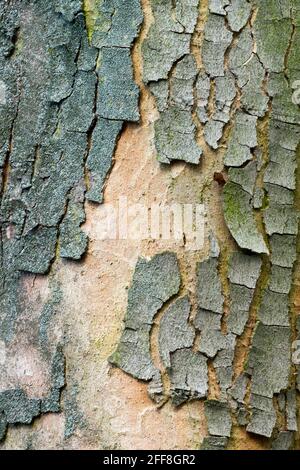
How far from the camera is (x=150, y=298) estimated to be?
1.33m

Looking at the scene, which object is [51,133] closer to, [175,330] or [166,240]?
[166,240]

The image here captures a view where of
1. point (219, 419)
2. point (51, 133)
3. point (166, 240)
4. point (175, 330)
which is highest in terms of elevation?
point (51, 133)

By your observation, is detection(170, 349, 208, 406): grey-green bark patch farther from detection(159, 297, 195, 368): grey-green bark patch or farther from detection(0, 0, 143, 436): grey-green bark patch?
detection(0, 0, 143, 436): grey-green bark patch

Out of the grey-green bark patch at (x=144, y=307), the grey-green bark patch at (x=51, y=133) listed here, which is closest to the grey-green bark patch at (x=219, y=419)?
the grey-green bark patch at (x=144, y=307)

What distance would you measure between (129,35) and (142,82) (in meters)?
0.08

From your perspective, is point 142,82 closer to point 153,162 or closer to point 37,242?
point 153,162

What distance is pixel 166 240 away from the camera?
1.34 meters

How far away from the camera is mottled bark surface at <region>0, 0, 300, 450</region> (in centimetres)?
131

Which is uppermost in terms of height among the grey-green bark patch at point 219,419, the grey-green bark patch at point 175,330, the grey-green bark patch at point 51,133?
the grey-green bark patch at point 51,133

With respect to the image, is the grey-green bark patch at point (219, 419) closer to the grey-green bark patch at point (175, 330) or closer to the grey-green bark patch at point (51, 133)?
the grey-green bark patch at point (175, 330)

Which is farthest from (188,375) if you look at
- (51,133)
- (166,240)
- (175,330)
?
(51,133)

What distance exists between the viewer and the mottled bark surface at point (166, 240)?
1.31 meters

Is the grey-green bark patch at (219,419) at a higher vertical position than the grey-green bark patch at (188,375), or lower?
lower

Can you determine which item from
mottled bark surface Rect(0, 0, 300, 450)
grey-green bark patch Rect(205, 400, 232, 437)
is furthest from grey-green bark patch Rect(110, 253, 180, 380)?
grey-green bark patch Rect(205, 400, 232, 437)
